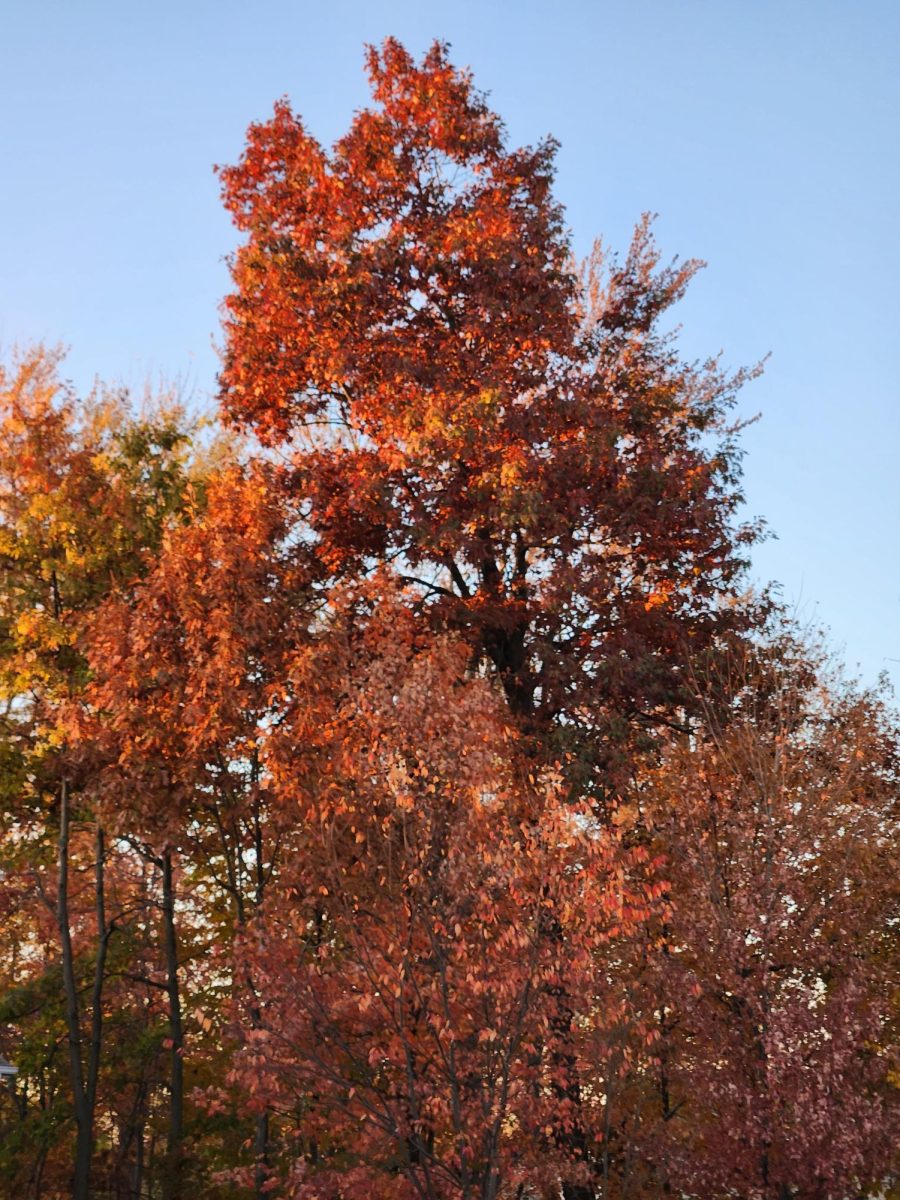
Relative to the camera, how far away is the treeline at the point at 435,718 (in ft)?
49.4

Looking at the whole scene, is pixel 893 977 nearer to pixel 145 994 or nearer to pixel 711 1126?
pixel 711 1126

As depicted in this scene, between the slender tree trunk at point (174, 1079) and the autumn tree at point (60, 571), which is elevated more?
the autumn tree at point (60, 571)

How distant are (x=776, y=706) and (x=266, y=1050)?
10.6 m

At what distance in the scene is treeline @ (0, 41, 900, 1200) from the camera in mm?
15047

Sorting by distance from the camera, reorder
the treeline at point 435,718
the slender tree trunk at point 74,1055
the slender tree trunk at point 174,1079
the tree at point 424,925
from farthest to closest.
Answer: the slender tree trunk at point 174,1079
the slender tree trunk at point 74,1055
the treeline at point 435,718
the tree at point 424,925

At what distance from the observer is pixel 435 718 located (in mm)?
13312

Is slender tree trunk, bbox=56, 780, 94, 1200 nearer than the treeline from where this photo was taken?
No

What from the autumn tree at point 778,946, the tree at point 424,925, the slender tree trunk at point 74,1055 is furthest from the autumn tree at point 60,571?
the autumn tree at point 778,946

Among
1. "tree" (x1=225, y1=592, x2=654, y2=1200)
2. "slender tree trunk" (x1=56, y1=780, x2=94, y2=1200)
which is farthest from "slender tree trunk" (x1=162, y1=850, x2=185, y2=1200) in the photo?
"tree" (x1=225, y1=592, x2=654, y2=1200)

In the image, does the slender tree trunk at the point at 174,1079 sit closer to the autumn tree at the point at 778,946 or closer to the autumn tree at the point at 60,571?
the autumn tree at the point at 60,571

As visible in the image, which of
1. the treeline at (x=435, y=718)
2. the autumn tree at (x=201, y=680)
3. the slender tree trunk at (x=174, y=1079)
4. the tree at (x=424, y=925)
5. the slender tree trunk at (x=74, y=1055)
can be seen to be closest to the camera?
the tree at (x=424, y=925)

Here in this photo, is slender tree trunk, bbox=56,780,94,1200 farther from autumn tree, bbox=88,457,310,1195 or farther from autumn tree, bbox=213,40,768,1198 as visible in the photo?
autumn tree, bbox=213,40,768,1198

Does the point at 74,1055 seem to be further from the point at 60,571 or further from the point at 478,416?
the point at 478,416

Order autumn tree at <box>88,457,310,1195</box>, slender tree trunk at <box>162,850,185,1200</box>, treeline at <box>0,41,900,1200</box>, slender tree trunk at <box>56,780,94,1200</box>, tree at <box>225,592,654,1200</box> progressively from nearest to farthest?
tree at <box>225,592,654,1200</box> → treeline at <box>0,41,900,1200</box> → autumn tree at <box>88,457,310,1195</box> → slender tree trunk at <box>56,780,94,1200</box> → slender tree trunk at <box>162,850,185,1200</box>
